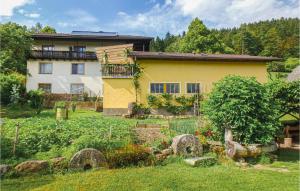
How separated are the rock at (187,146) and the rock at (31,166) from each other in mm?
4556

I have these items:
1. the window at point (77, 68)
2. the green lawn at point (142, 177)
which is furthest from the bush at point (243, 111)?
the window at point (77, 68)

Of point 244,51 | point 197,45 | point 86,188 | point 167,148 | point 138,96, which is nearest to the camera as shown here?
point 86,188

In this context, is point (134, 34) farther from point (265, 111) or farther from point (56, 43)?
point (265, 111)

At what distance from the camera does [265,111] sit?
13.1 metres

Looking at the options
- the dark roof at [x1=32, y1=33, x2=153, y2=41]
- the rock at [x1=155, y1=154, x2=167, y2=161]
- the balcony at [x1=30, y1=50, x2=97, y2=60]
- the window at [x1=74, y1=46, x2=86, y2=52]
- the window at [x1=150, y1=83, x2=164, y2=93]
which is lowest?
the rock at [x1=155, y1=154, x2=167, y2=161]

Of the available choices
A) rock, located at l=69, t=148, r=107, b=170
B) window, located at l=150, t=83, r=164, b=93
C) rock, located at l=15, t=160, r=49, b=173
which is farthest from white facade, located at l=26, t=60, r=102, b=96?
rock, located at l=15, t=160, r=49, b=173

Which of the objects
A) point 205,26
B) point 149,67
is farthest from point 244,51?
point 149,67

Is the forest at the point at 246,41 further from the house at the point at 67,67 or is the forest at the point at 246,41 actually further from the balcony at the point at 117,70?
the balcony at the point at 117,70

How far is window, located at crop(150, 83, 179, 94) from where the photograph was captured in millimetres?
24719

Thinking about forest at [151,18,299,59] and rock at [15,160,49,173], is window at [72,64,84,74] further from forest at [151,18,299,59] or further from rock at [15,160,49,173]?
rock at [15,160,49,173]

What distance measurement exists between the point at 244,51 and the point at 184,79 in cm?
4072

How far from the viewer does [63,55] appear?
1444 inches

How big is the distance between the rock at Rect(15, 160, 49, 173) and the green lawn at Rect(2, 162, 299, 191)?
0.34 m

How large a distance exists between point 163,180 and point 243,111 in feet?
17.7
